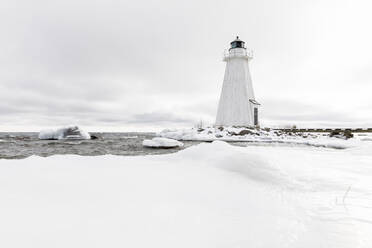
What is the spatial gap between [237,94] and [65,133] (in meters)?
20.3

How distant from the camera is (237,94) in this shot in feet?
74.9

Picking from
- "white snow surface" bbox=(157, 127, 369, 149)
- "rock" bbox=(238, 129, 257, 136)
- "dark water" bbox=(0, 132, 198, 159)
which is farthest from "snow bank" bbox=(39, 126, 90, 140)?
"rock" bbox=(238, 129, 257, 136)

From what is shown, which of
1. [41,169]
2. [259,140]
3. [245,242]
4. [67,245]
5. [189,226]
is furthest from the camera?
[259,140]

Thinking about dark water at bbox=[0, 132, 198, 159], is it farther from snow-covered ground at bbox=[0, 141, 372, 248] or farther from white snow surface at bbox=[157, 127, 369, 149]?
snow-covered ground at bbox=[0, 141, 372, 248]

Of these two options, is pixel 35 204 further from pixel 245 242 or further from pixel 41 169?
pixel 245 242

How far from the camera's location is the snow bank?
23.0 metres

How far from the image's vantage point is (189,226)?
5.00 feet

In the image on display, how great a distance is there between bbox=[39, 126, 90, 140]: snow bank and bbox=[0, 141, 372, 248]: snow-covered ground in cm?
2270

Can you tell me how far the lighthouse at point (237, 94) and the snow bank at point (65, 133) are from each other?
1623 centimetres

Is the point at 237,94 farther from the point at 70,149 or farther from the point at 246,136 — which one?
the point at 70,149

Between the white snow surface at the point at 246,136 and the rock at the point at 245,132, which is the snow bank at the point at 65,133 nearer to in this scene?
the white snow surface at the point at 246,136

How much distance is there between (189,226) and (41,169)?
7.81 ft

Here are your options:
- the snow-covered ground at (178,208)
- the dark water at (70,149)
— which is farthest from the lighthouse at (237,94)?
the snow-covered ground at (178,208)

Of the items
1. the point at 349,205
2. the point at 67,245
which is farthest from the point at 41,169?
the point at 349,205
